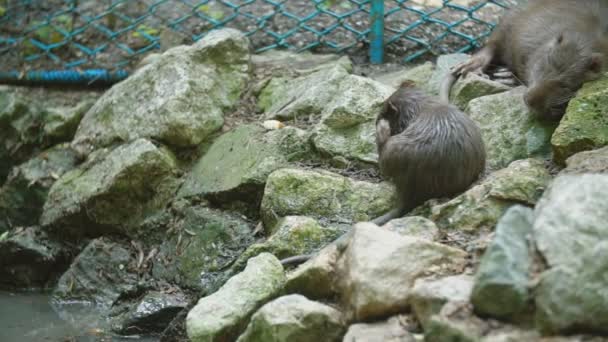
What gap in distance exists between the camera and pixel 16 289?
18.2 ft

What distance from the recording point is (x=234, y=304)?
145 inches

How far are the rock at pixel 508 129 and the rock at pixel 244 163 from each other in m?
1.06

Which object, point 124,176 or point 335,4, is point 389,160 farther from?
point 335,4

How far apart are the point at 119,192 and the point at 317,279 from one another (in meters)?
2.15

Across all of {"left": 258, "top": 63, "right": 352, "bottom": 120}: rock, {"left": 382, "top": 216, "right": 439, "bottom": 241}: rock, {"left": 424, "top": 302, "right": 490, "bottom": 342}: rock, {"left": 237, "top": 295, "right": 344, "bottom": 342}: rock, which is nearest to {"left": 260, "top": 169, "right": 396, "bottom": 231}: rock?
{"left": 382, "top": 216, "right": 439, "bottom": 241}: rock

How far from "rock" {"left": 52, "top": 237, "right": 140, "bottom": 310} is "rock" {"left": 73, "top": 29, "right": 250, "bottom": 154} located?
2.62 ft

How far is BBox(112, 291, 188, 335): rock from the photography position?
4.57 metres

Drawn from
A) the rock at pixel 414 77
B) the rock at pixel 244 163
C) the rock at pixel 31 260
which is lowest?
the rock at pixel 31 260

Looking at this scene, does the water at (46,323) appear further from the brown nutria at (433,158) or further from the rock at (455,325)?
the rock at (455,325)

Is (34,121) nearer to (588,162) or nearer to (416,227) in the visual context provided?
(416,227)

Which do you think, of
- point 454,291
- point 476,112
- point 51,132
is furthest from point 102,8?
point 454,291

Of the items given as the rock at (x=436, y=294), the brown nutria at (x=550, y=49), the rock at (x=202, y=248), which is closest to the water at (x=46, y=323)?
the rock at (x=202, y=248)

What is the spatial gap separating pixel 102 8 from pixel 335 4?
210 cm

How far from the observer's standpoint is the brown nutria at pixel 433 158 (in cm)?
415
